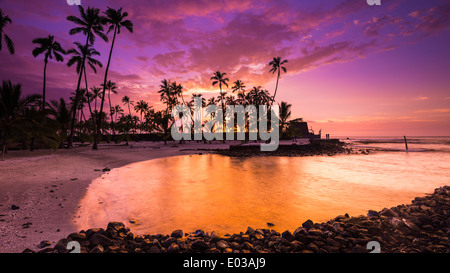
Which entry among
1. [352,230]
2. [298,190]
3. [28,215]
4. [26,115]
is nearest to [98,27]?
[26,115]

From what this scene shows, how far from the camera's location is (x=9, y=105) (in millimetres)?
15734

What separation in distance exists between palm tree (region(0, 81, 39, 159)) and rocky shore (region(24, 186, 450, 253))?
55.2ft

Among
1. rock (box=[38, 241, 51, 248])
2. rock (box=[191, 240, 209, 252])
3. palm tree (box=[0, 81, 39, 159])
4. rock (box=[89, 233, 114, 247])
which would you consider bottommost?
rock (box=[191, 240, 209, 252])

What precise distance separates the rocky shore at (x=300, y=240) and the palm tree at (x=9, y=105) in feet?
55.2

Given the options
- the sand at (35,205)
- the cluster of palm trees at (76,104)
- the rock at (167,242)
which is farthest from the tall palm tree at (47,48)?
the rock at (167,242)

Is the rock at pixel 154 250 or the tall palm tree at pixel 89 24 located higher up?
the tall palm tree at pixel 89 24

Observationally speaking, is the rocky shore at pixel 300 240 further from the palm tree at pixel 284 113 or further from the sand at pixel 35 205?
the palm tree at pixel 284 113

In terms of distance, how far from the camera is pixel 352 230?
4203 millimetres

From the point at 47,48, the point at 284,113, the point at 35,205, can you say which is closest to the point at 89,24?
the point at 47,48

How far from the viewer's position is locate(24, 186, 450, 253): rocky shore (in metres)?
3.65

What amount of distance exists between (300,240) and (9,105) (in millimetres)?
22797

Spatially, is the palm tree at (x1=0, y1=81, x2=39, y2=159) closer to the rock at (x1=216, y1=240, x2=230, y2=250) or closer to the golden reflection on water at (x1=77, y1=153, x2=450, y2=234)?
the golden reflection on water at (x1=77, y1=153, x2=450, y2=234)

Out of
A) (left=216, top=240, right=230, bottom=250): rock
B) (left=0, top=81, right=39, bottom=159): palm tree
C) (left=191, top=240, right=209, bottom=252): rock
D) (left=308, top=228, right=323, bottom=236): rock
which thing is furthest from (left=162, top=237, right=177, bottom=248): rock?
(left=0, top=81, right=39, bottom=159): palm tree

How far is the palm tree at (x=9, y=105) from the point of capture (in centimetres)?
1471
